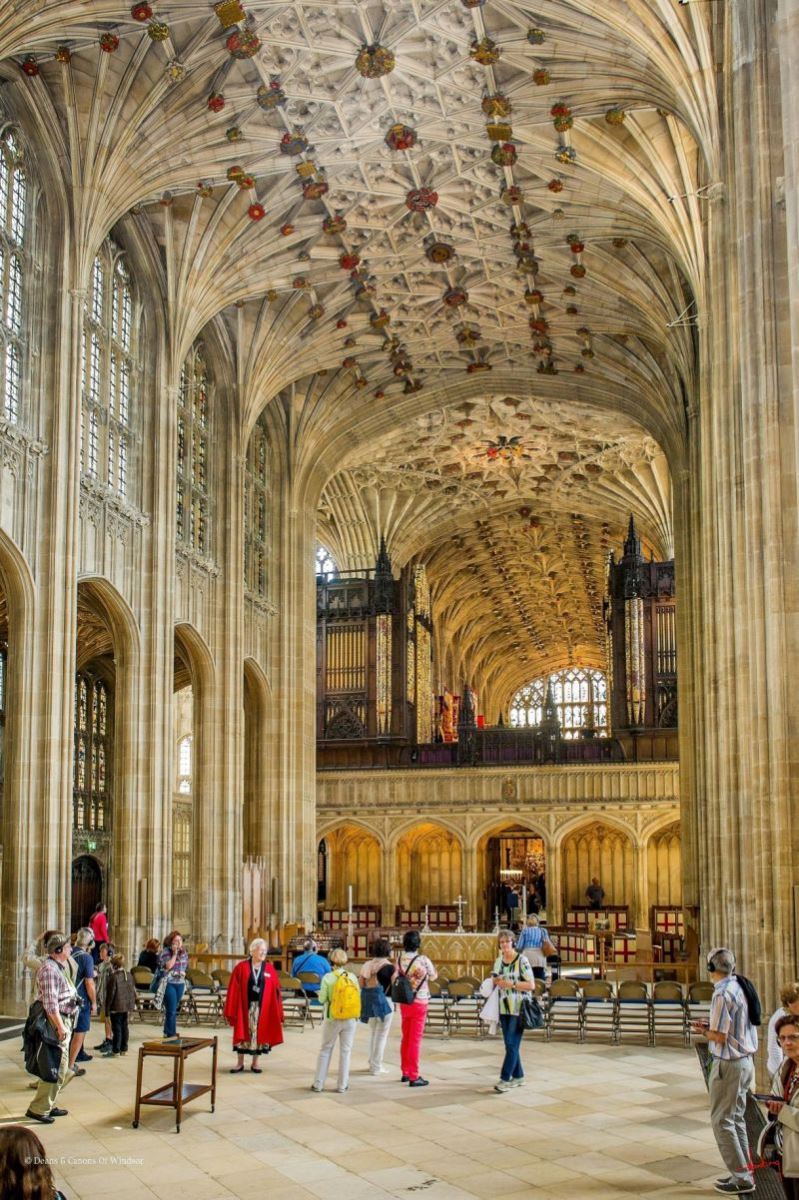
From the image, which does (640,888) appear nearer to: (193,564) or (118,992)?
(193,564)

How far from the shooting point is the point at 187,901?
3856 cm

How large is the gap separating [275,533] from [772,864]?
2038cm

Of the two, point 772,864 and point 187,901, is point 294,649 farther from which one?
point 772,864

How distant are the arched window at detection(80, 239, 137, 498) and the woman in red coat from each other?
10600 millimetres

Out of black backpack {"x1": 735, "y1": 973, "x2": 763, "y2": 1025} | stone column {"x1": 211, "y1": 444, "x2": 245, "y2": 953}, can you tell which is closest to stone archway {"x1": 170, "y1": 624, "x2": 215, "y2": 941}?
stone column {"x1": 211, "y1": 444, "x2": 245, "y2": 953}

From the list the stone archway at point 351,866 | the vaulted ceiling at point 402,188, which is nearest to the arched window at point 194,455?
the vaulted ceiling at point 402,188

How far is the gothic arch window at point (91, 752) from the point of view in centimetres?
3312

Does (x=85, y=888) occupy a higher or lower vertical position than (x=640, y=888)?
higher

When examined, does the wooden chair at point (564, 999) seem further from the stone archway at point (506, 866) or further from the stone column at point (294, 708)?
the stone archway at point (506, 866)

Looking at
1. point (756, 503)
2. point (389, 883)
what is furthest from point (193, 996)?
point (389, 883)

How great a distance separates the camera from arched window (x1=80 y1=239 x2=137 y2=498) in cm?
2053

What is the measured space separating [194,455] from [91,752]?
12.0 meters

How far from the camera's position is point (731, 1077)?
24.7ft

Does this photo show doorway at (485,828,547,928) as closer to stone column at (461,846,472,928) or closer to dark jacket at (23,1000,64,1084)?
stone column at (461,846,472,928)
